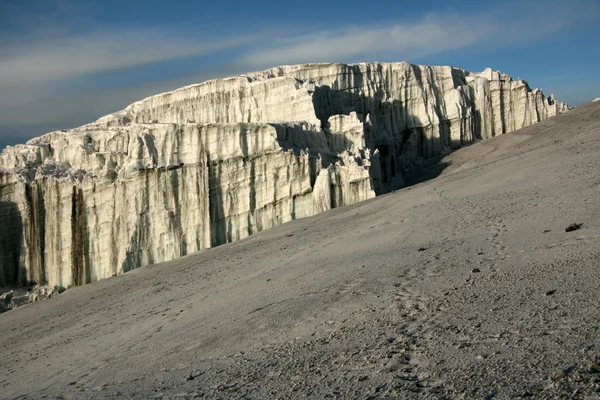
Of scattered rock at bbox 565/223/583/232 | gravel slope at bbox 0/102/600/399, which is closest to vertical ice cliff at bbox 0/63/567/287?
gravel slope at bbox 0/102/600/399

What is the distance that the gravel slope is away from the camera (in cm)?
716

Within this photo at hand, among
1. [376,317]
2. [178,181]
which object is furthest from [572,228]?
[178,181]

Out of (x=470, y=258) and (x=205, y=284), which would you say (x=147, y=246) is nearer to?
(x=205, y=284)

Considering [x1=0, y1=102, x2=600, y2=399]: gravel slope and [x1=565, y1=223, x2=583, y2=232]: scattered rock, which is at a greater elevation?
[x1=565, y1=223, x2=583, y2=232]: scattered rock

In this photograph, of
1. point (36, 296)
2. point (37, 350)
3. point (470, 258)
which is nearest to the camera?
point (470, 258)

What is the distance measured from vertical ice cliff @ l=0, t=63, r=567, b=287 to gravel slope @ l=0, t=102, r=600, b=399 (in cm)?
879

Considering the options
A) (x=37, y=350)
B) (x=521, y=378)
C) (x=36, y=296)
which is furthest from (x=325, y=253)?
(x=36, y=296)

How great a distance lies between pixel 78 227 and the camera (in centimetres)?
3362

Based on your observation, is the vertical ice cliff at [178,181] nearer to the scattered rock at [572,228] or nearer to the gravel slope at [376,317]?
the gravel slope at [376,317]

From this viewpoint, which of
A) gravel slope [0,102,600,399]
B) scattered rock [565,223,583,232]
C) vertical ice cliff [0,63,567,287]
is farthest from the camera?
vertical ice cliff [0,63,567,287]

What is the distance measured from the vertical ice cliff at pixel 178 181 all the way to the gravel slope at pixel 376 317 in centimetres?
879

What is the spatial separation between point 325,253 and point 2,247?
84.1 feet

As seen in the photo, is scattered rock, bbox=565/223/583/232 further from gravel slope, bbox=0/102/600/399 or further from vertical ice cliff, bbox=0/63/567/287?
vertical ice cliff, bbox=0/63/567/287

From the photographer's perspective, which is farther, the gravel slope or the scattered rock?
the scattered rock
